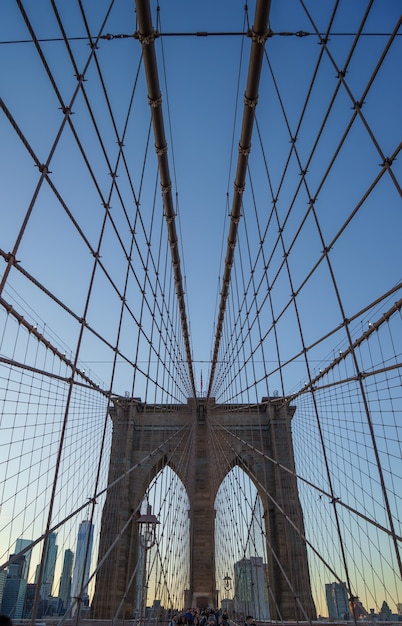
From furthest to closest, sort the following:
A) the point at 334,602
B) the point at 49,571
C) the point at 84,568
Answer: the point at 49,571, the point at 334,602, the point at 84,568

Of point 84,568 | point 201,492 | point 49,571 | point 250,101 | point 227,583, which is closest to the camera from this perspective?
point 84,568

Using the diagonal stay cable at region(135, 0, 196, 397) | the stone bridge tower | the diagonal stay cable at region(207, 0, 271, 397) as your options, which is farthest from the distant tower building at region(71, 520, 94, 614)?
the stone bridge tower

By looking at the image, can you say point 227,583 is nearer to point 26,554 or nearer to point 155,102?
point 26,554

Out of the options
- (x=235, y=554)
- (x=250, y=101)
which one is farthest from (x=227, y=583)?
(x=250, y=101)

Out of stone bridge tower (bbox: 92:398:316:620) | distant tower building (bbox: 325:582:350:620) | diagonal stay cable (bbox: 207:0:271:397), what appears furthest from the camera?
stone bridge tower (bbox: 92:398:316:620)

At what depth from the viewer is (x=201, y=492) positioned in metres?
22.7

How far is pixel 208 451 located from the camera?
76.9ft

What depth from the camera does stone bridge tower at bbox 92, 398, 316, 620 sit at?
64.2ft

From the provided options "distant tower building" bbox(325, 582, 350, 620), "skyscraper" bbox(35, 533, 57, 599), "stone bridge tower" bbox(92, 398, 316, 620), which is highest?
"stone bridge tower" bbox(92, 398, 316, 620)

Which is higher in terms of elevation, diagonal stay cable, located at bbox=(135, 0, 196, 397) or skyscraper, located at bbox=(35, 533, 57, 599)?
diagonal stay cable, located at bbox=(135, 0, 196, 397)

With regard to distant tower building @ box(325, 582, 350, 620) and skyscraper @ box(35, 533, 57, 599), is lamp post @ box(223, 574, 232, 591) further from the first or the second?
skyscraper @ box(35, 533, 57, 599)

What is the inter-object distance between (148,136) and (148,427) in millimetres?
18499

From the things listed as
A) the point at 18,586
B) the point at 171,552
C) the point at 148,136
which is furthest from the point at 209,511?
the point at 148,136

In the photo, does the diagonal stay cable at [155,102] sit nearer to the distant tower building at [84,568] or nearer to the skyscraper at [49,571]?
the distant tower building at [84,568]
